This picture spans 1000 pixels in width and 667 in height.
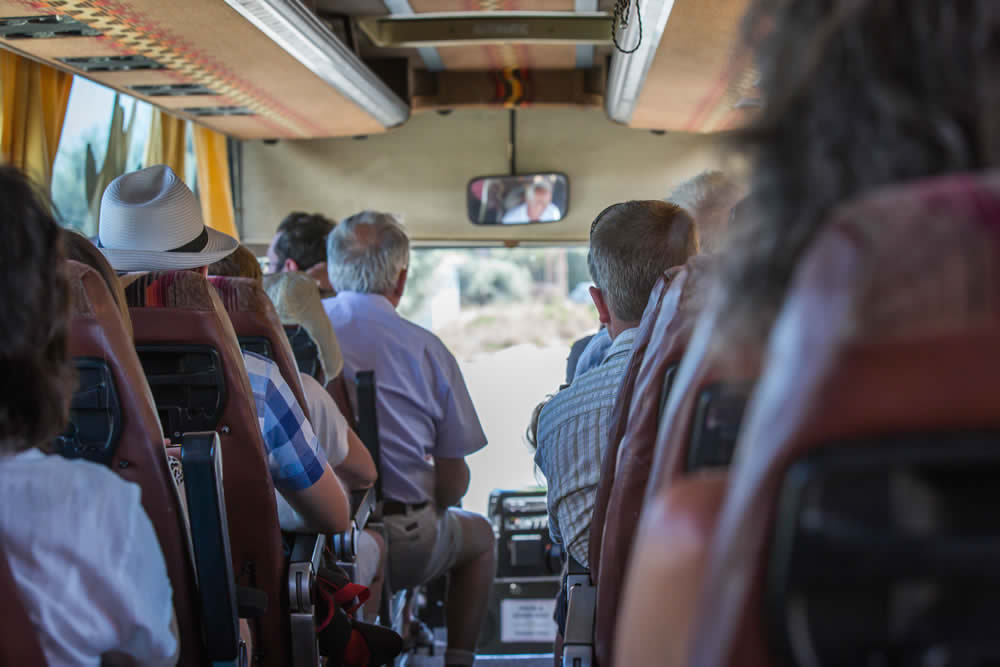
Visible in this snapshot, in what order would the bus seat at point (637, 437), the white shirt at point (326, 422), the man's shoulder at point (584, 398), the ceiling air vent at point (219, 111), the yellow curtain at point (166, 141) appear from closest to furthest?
the bus seat at point (637, 437)
the man's shoulder at point (584, 398)
the white shirt at point (326, 422)
the ceiling air vent at point (219, 111)
the yellow curtain at point (166, 141)

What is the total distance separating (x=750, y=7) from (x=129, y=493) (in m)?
0.90

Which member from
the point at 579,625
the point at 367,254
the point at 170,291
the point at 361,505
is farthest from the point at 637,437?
the point at 367,254

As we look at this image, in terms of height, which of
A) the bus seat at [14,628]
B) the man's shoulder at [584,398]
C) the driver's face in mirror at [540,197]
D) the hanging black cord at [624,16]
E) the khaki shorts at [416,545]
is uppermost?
the hanging black cord at [624,16]

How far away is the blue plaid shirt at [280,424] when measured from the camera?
235cm

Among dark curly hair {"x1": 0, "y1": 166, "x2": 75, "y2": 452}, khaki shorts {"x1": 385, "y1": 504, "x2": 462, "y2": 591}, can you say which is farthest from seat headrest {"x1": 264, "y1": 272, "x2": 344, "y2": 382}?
dark curly hair {"x1": 0, "y1": 166, "x2": 75, "y2": 452}

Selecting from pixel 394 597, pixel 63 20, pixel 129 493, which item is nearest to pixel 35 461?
pixel 129 493

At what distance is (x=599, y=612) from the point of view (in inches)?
64.7

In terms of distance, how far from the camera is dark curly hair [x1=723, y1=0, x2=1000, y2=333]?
0.63m

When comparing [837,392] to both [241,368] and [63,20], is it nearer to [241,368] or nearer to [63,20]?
[241,368]

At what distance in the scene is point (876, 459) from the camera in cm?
57

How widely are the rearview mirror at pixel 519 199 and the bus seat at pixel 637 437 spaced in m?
4.29

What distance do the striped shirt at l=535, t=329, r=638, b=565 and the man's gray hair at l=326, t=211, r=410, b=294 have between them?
5.90ft

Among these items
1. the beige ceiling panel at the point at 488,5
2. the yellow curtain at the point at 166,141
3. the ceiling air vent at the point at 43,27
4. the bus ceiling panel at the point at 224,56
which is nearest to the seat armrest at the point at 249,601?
the bus ceiling panel at the point at 224,56

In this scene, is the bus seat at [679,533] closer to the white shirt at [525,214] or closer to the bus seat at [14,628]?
the bus seat at [14,628]
